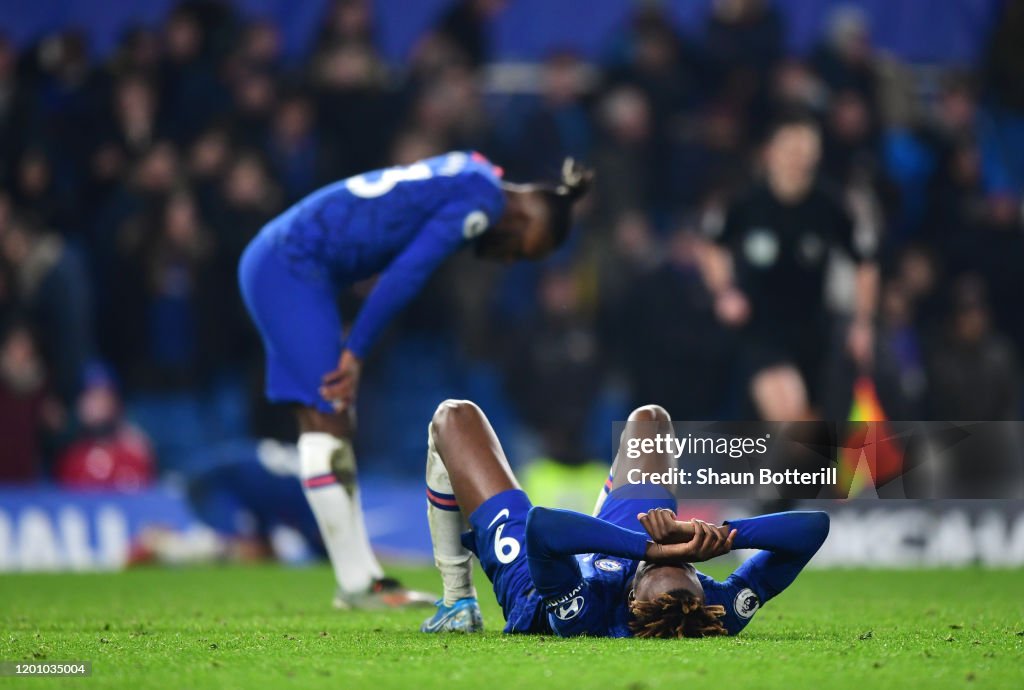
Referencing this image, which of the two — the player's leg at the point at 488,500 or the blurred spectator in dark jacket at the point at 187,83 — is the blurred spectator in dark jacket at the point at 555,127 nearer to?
the blurred spectator in dark jacket at the point at 187,83

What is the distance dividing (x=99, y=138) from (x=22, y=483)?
2.74m

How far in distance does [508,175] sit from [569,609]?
288 inches

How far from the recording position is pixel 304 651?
13.8 feet

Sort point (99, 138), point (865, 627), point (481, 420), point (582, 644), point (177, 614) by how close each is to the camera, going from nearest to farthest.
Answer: point (582, 644) → point (481, 420) → point (865, 627) → point (177, 614) → point (99, 138)

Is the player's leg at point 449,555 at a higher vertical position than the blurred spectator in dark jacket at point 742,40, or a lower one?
lower

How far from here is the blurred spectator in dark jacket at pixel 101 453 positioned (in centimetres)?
1034

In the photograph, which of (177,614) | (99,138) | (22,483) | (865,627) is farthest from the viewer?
(99,138)

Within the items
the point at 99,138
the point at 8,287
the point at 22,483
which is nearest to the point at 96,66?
the point at 99,138

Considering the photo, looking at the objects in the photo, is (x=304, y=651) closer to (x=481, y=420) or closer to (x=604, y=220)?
(x=481, y=420)

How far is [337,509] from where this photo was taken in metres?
5.97

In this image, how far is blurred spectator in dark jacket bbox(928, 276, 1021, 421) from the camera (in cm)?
1123

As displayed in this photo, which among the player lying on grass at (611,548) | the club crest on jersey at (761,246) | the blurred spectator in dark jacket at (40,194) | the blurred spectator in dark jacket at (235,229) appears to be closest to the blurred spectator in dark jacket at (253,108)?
the blurred spectator in dark jacket at (235,229)

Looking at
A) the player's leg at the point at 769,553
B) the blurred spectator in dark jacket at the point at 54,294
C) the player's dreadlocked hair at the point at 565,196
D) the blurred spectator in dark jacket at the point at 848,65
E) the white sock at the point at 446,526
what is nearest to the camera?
the player's leg at the point at 769,553

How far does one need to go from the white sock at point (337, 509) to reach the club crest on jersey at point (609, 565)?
6.66 feet
